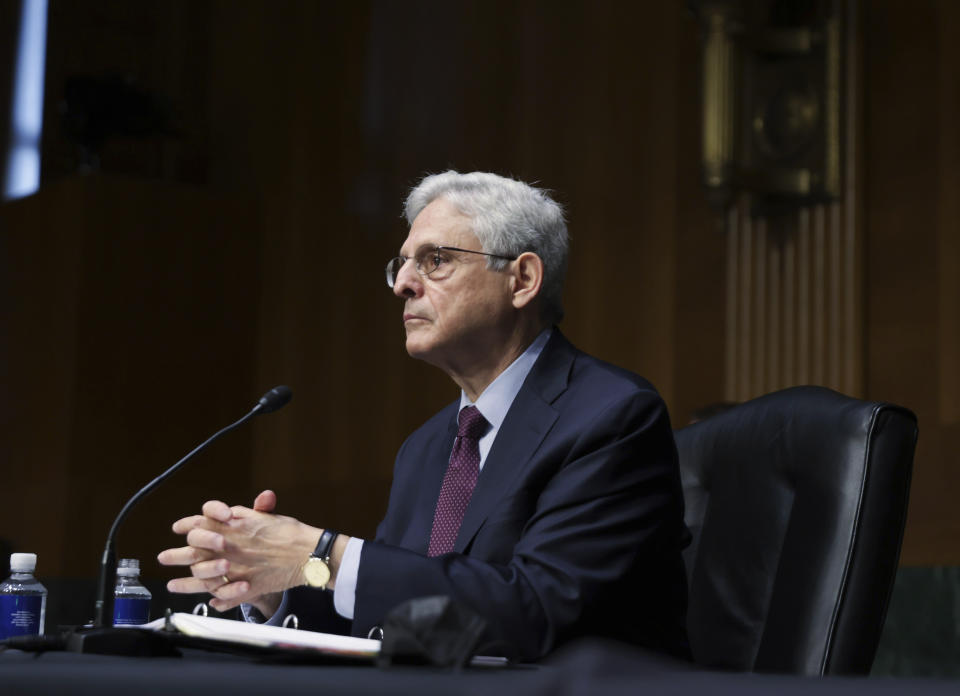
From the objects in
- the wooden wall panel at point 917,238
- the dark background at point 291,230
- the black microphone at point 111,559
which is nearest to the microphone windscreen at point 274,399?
the black microphone at point 111,559

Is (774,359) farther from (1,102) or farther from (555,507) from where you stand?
(1,102)

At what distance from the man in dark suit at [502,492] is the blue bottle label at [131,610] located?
1.08 feet

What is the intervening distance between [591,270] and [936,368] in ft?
4.46

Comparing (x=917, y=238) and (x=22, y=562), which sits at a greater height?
(x=917, y=238)

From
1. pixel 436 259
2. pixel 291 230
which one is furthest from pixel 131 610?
pixel 291 230

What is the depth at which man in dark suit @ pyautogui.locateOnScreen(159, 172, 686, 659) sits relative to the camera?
1.55m

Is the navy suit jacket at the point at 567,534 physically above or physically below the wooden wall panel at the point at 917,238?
below

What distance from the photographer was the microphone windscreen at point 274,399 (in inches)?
69.1

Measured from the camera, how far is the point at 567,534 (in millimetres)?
1660

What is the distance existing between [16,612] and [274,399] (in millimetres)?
430

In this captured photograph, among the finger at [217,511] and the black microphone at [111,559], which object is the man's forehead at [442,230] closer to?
the black microphone at [111,559]

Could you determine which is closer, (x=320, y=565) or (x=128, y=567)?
(x=320, y=565)

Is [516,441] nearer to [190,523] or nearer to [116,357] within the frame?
[190,523]

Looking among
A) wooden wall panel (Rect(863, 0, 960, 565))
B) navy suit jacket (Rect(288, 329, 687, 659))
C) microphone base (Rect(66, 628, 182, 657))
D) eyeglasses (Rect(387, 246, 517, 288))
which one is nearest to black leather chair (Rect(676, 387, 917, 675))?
navy suit jacket (Rect(288, 329, 687, 659))
